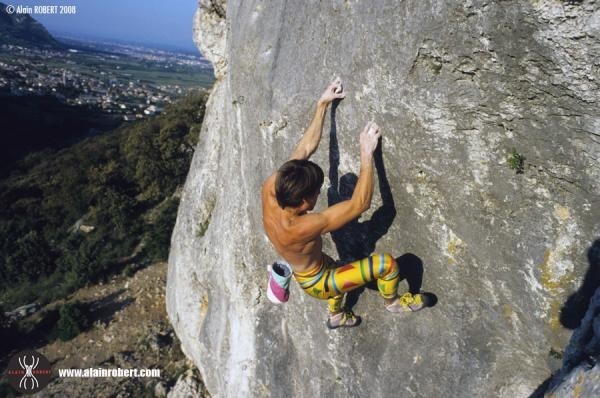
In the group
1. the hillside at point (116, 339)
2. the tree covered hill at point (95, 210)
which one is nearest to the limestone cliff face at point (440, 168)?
the hillside at point (116, 339)

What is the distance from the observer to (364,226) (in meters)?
6.90

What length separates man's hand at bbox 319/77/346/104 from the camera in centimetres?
624

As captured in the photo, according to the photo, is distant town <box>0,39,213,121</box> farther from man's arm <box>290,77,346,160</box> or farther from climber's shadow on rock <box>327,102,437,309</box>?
man's arm <box>290,77,346,160</box>

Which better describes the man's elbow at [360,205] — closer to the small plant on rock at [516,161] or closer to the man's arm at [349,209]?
the man's arm at [349,209]

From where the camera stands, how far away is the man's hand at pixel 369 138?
579 centimetres

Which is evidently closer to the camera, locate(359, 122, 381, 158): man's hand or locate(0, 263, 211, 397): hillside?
locate(359, 122, 381, 158): man's hand

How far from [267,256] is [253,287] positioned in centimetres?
88

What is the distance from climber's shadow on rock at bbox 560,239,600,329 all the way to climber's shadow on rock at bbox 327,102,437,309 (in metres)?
1.65

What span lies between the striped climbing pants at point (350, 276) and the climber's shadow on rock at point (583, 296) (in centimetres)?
201

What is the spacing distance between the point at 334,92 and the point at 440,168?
177 cm

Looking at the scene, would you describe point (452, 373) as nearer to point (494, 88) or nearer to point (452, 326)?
point (452, 326)

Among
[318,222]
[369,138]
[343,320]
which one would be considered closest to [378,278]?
[343,320]

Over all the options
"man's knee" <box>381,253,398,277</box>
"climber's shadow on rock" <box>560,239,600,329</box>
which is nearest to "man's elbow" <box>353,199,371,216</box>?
"man's knee" <box>381,253,398,277</box>

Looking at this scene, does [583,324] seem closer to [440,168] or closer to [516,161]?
[516,161]
